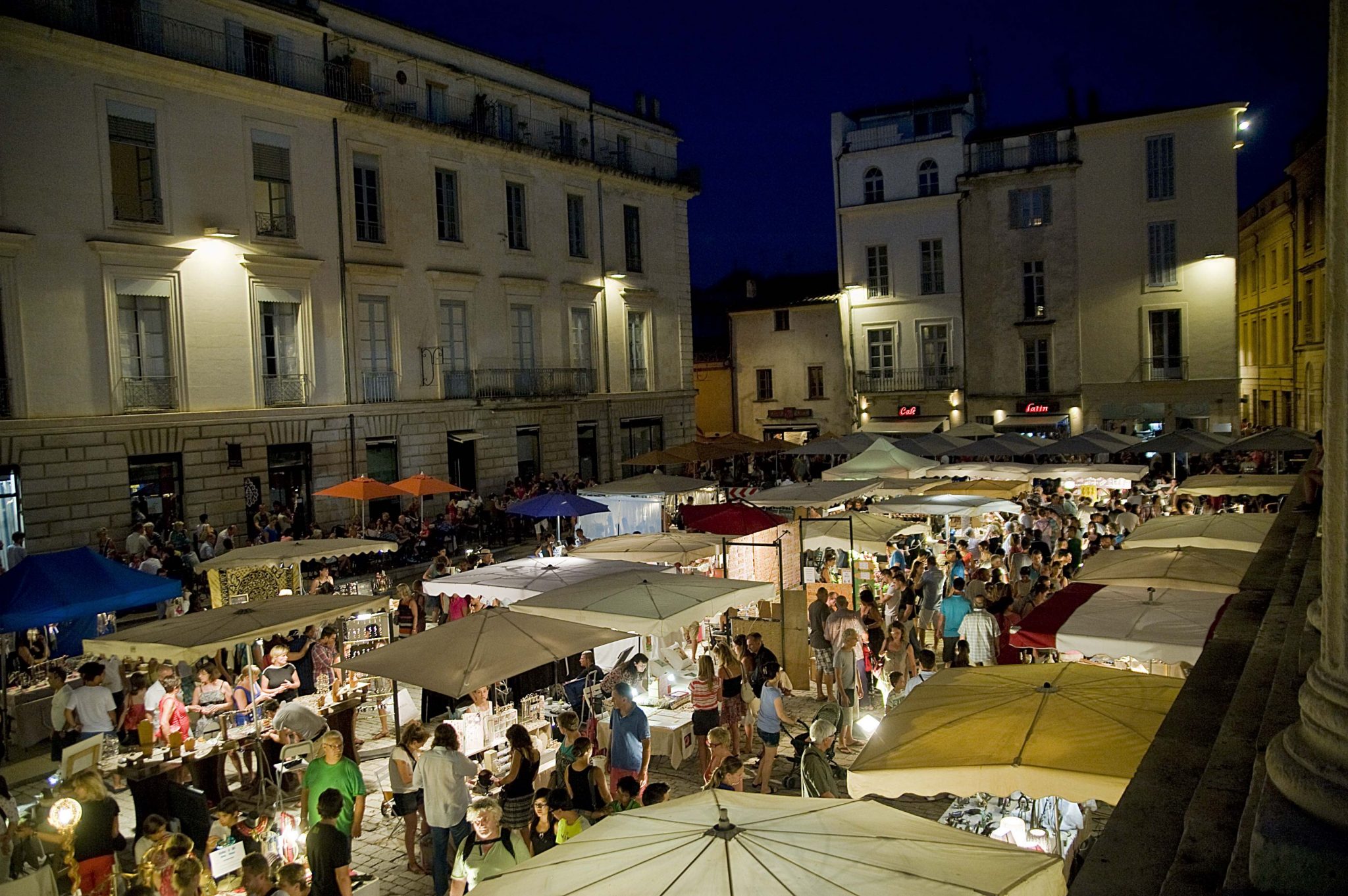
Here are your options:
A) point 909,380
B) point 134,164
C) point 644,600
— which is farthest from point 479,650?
point 909,380

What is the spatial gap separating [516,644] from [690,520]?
7.52 metres

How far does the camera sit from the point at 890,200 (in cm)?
4147

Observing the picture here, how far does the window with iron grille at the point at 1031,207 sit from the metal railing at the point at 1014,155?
0.98 metres

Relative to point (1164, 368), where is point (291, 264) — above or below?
above

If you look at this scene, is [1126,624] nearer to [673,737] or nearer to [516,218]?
[673,737]

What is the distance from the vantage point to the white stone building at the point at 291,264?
69.5 feet

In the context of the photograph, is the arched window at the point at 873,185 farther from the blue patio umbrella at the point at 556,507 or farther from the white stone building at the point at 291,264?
the blue patio umbrella at the point at 556,507

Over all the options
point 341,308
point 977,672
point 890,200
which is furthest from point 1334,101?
point 890,200

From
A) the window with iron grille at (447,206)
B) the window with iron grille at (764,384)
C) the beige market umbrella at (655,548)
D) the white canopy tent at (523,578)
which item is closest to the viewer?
the white canopy tent at (523,578)

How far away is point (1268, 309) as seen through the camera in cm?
4350

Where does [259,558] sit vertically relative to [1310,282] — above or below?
below

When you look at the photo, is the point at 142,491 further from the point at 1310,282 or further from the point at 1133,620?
the point at 1310,282

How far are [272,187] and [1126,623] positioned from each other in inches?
933

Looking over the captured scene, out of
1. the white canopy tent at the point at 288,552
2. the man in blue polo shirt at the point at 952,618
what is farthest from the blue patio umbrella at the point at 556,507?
the man in blue polo shirt at the point at 952,618
